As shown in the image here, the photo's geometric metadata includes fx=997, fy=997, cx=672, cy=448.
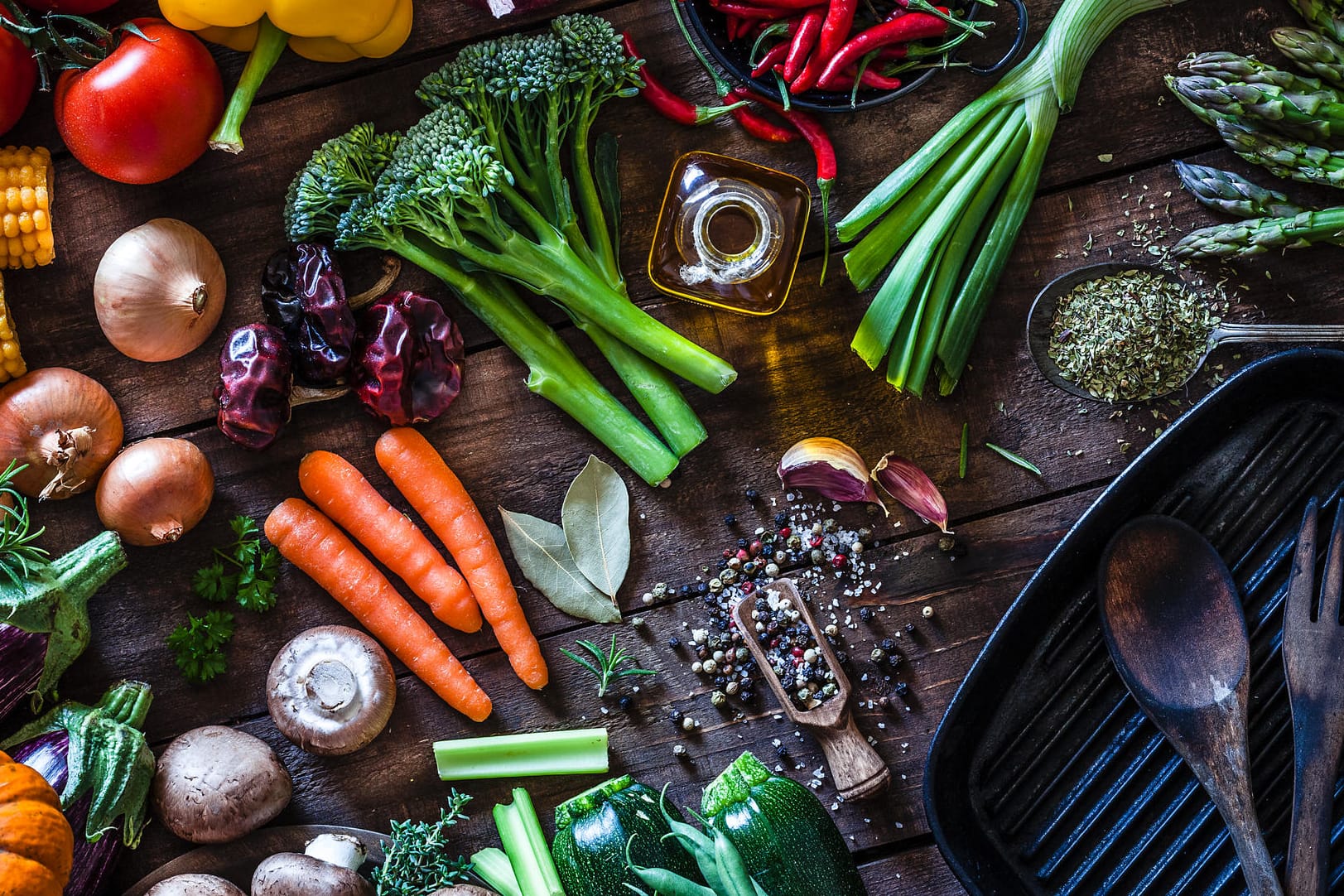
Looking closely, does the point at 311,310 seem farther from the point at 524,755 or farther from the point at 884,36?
the point at 884,36

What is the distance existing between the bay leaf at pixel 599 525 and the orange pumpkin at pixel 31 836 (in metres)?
0.99

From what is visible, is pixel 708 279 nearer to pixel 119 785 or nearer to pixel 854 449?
pixel 854 449

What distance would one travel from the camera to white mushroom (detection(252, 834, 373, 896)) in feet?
5.86

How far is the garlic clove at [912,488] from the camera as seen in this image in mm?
1949

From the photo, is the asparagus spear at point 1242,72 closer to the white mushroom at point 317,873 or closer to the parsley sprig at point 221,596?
the parsley sprig at point 221,596

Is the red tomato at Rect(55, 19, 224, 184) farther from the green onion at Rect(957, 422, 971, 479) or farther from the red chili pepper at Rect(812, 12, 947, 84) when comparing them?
the green onion at Rect(957, 422, 971, 479)

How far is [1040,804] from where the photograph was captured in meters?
1.90

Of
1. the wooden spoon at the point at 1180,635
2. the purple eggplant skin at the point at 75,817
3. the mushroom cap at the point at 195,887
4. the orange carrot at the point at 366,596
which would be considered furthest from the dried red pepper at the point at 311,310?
the wooden spoon at the point at 1180,635

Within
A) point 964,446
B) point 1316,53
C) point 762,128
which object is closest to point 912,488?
point 964,446

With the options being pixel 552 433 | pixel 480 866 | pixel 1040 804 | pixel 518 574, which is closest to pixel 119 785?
pixel 480 866

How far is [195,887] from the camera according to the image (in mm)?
1799

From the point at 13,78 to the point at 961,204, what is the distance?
5.85 feet

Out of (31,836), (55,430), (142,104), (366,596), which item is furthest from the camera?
(366,596)

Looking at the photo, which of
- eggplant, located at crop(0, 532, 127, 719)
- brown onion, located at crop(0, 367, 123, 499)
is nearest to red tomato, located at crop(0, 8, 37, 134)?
brown onion, located at crop(0, 367, 123, 499)
